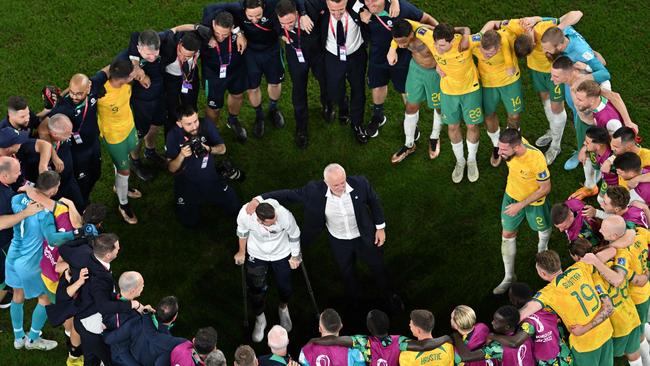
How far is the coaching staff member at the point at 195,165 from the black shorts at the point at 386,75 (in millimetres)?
1966

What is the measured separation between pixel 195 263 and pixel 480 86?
3.50 m

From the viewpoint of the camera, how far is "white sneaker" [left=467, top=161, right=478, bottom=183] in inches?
394

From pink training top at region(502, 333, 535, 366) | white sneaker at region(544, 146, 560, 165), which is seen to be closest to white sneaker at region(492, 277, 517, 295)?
white sneaker at region(544, 146, 560, 165)

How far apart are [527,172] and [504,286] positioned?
4.83ft

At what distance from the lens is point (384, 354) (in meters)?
7.12

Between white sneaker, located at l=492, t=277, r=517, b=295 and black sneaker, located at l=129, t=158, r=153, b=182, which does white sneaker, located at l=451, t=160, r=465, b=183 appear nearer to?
white sneaker, located at l=492, t=277, r=517, b=295

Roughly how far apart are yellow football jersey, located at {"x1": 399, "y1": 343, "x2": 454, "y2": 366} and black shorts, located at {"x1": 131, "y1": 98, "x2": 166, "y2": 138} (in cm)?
390

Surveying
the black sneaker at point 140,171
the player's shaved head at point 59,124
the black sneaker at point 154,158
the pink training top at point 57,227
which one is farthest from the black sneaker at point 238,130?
the pink training top at point 57,227

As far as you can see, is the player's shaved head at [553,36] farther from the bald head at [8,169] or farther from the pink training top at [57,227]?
the bald head at [8,169]

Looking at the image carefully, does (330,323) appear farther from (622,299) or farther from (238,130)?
(238,130)

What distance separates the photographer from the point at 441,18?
→ 447 inches

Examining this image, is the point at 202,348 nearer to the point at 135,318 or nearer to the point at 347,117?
the point at 135,318

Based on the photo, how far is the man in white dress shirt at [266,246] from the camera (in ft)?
26.2

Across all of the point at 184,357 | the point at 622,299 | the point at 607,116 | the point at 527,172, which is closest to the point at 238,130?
the point at 527,172
